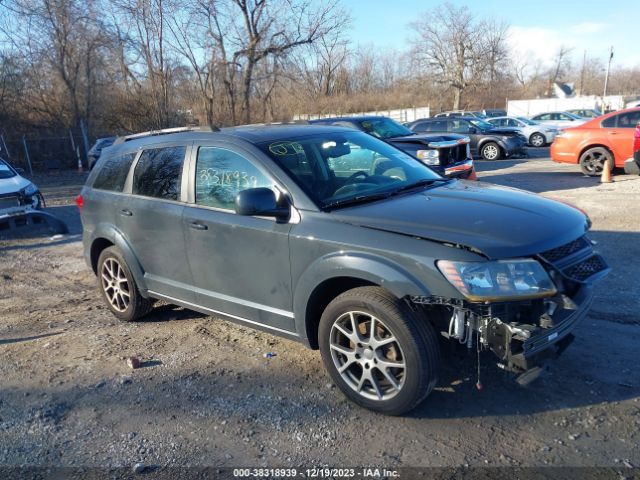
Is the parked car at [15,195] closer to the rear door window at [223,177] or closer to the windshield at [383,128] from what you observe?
the windshield at [383,128]

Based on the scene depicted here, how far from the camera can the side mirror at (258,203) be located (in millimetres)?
3453

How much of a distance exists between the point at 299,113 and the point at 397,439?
139ft

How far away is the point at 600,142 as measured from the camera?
40.1 feet

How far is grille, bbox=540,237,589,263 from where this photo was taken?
3121 mm

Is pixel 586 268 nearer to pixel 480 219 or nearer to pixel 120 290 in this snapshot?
pixel 480 219

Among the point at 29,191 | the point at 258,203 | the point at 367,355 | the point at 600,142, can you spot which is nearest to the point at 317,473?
the point at 367,355

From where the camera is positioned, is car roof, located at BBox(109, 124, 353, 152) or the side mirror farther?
car roof, located at BBox(109, 124, 353, 152)

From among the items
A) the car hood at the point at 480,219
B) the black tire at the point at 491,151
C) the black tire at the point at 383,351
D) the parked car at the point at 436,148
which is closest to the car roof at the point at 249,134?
the car hood at the point at 480,219

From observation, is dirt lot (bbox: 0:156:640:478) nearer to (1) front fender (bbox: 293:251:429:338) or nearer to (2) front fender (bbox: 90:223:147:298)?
(2) front fender (bbox: 90:223:147:298)

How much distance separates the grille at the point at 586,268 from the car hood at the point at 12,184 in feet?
33.1

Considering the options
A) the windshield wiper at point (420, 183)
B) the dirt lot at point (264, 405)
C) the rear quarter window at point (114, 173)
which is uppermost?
the rear quarter window at point (114, 173)

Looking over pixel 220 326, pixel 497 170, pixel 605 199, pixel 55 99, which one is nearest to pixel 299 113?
→ pixel 55 99

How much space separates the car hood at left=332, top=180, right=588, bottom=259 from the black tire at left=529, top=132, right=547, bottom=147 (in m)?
21.3

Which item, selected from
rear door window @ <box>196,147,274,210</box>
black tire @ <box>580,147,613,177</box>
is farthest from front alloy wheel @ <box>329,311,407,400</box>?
black tire @ <box>580,147,613,177</box>
